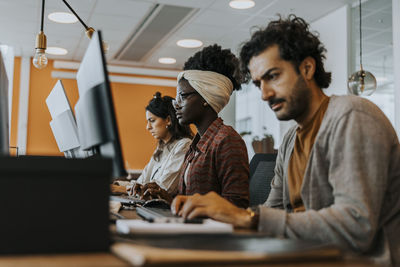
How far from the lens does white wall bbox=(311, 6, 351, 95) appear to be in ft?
16.6

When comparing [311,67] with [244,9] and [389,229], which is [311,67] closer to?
[389,229]

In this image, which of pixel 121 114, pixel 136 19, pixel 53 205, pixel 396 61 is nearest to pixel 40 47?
pixel 53 205

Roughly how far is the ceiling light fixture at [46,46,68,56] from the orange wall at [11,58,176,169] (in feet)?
1.98

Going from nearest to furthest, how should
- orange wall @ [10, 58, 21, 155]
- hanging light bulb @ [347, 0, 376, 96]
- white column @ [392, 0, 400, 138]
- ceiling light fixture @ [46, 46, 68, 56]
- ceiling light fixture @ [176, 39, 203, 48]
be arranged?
hanging light bulb @ [347, 0, 376, 96]
white column @ [392, 0, 400, 138]
ceiling light fixture @ [176, 39, 203, 48]
ceiling light fixture @ [46, 46, 68, 56]
orange wall @ [10, 58, 21, 155]

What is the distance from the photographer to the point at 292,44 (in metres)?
1.37

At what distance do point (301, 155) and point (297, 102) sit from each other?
0.16 metres

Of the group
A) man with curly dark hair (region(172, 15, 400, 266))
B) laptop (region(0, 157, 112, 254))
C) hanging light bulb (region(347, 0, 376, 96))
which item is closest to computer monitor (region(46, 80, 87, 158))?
man with curly dark hair (region(172, 15, 400, 266))

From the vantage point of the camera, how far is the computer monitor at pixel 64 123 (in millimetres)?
1839

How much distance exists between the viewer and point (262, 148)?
5.66 m

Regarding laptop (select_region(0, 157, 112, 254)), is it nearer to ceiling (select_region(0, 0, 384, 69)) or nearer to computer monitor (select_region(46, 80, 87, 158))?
computer monitor (select_region(46, 80, 87, 158))

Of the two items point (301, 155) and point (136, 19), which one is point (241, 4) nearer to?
point (136, 19)

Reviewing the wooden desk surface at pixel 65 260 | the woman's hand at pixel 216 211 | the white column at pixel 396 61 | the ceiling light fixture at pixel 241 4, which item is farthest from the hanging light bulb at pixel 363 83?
the wooden desk surface at pixel 65 260

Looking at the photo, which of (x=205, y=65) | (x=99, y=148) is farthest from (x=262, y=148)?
(x=99, y=148)

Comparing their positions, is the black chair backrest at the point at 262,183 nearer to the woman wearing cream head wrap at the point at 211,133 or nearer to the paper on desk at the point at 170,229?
the woman wearing cream head wrap at the point at 211,133
